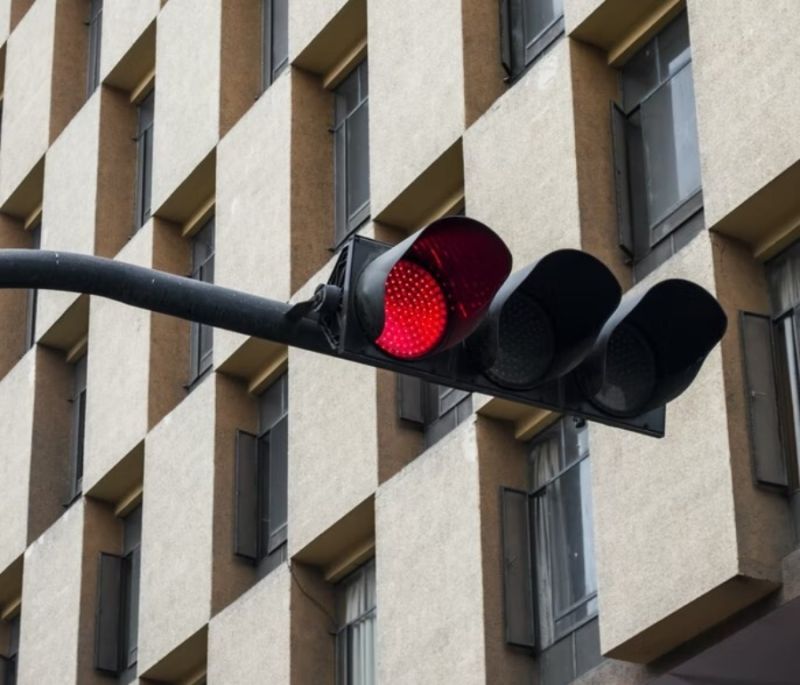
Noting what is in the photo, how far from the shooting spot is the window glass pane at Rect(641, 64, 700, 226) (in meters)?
17.2

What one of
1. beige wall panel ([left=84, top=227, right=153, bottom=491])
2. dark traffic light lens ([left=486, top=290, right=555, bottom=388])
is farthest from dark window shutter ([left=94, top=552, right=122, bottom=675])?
dark traffic light lens ([left=486, top=290, right=555, bottom=388])

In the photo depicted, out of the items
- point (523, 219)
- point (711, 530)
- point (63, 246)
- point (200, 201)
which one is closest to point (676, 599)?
point (711, 530)

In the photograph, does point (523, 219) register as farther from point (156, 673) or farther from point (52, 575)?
point (52, 575)

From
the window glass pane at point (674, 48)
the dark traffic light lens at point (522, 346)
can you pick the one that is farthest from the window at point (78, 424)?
the dark traffic light lens at point (522, 346)

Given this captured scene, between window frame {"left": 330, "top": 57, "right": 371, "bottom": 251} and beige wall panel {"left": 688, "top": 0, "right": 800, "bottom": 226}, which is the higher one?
window frame {"left": 330, "top": 57, "right": 371, "bottom": 251}

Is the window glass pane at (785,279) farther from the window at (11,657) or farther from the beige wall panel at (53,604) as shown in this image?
the window at (11,657)

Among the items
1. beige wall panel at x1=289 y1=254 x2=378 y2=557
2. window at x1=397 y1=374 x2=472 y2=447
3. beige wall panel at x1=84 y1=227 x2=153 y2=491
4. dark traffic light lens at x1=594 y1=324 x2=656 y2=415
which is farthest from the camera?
beige wall panel at x1=84 y1=227 x2=153 y2=491

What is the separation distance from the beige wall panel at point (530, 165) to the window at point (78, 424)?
9096 millimetres

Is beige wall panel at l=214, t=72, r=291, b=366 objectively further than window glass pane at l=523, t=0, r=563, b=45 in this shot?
Yes

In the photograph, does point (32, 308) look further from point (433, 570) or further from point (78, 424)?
point (433, 570)

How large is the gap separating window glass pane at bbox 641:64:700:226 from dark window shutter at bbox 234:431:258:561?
6.45m

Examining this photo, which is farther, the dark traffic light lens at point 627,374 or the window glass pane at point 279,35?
the window glass pane at point 279,35

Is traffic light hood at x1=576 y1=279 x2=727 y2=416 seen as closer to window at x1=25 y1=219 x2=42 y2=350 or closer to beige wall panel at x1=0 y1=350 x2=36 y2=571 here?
beige wall panel at x1=0 y1=350 x2=36 y2=571

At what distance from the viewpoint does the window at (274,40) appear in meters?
24.4
